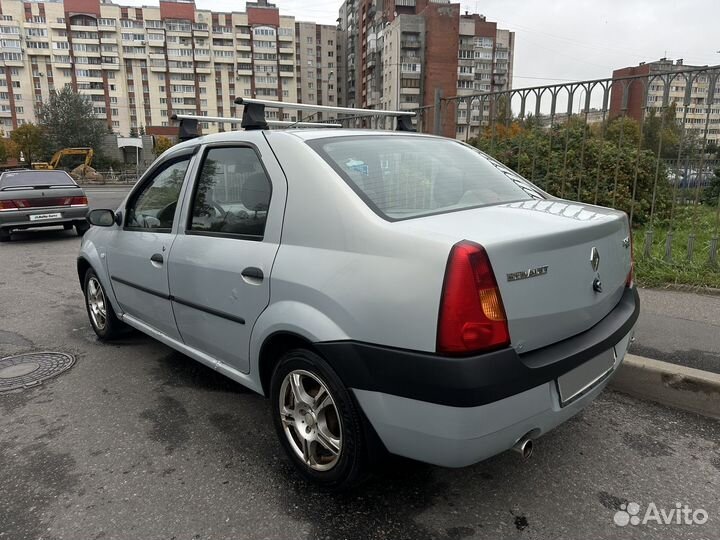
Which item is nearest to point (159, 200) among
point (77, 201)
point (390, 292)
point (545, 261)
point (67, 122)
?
point (390, 292)

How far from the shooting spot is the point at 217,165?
122 inches

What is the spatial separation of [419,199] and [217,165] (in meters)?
1.32

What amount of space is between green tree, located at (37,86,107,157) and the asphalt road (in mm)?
72279

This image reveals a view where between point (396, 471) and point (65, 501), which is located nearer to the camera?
point (65, 501)

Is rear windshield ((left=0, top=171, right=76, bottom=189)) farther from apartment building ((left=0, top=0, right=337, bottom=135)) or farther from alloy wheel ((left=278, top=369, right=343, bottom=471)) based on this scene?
apartment building ((left=0, top=0, right=337, bottom=135))

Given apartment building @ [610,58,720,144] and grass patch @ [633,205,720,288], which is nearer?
apartment building @ [610,58,720,144]

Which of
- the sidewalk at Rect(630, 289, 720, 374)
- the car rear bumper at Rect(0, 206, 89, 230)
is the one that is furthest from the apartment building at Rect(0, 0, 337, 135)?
the sidewalk at Rect(630, 289, 720, 374)

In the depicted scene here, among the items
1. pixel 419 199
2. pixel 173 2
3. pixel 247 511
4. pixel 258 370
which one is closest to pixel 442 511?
pixel 247 511

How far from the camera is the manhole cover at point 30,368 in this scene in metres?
3.81

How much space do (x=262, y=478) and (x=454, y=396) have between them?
4.02 feet

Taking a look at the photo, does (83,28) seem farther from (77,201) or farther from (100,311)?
(100,311)

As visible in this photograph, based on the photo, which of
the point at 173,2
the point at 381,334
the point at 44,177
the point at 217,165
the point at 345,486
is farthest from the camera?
the point at 173,2

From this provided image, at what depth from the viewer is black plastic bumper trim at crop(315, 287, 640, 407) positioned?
1.86m

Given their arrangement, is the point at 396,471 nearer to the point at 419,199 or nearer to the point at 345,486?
the point at 345,486
